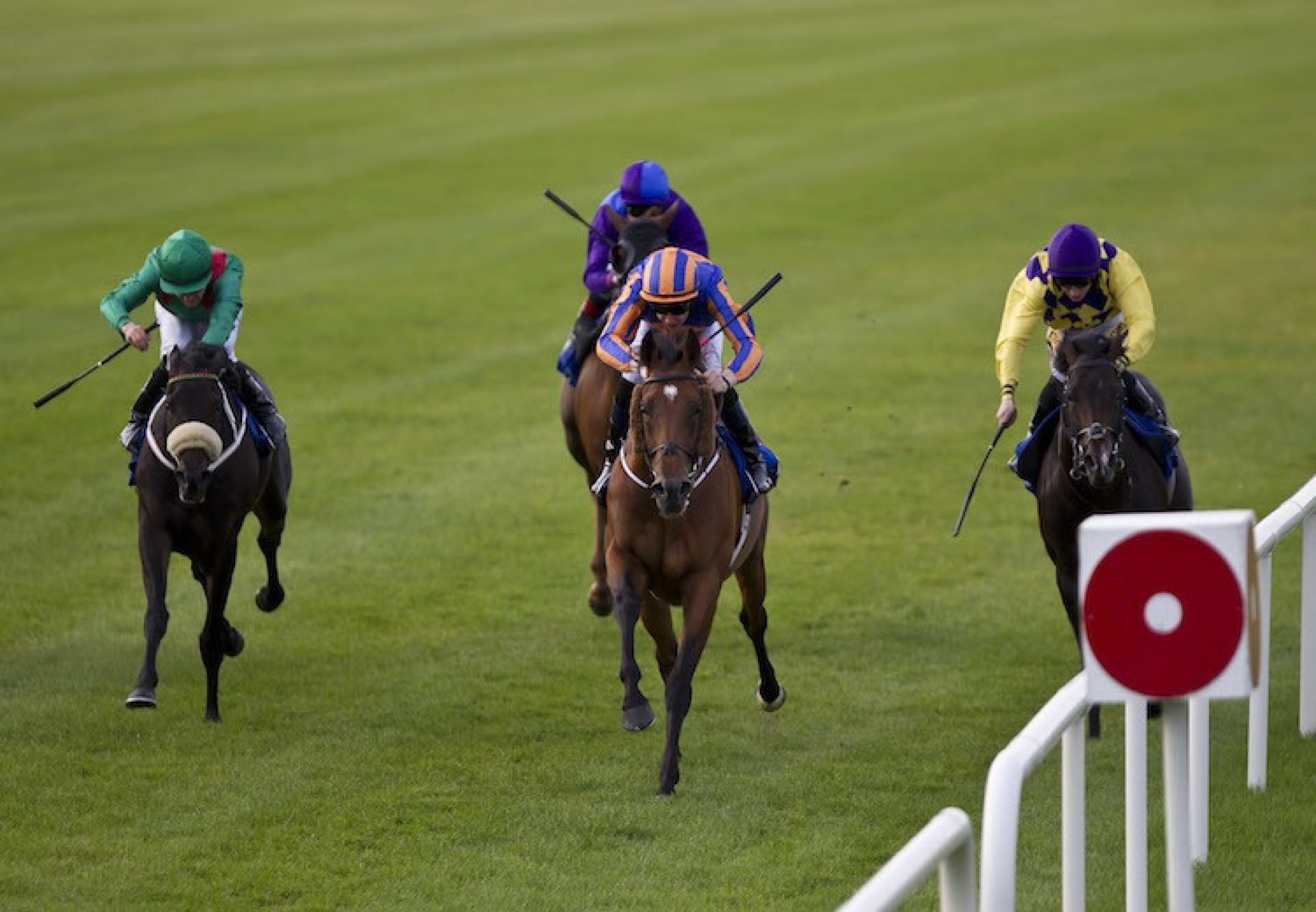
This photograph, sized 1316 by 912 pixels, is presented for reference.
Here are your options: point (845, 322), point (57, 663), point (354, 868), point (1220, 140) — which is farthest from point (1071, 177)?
A: point (354, 868)

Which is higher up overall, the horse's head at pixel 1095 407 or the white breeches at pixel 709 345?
the white breeches at pixel 709 345

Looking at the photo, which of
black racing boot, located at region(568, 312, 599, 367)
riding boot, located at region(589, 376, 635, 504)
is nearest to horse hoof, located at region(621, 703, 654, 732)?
riding boot, located at region(589, 376, 635, 504)

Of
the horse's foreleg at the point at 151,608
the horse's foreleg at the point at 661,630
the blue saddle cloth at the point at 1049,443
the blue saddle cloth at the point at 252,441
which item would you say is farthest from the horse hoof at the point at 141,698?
the blue saddle cloth at the point at 1049,443

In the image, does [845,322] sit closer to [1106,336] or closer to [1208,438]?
[1208,438]

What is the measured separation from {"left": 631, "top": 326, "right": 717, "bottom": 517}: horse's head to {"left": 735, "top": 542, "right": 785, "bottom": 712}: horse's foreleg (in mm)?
1330

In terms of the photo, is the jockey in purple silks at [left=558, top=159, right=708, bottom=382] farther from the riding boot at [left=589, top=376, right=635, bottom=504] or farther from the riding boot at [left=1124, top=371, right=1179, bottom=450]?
the riding boot at [left=1124, top=371, right=1179, bottom=450]

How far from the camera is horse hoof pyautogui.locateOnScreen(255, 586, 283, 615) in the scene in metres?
11.6

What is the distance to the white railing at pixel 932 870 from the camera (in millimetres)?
4223

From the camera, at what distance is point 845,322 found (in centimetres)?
1992

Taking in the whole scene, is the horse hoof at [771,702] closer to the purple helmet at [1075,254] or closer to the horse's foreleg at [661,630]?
the horse's foreleg at [661,630]

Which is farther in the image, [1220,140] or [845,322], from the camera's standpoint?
[1220,140]

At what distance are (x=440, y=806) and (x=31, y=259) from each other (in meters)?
14.8

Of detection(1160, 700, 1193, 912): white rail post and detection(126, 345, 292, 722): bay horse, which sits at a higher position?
detection(126, 345, 292, 722): bay horse

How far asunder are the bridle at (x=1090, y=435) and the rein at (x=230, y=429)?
3671mm
